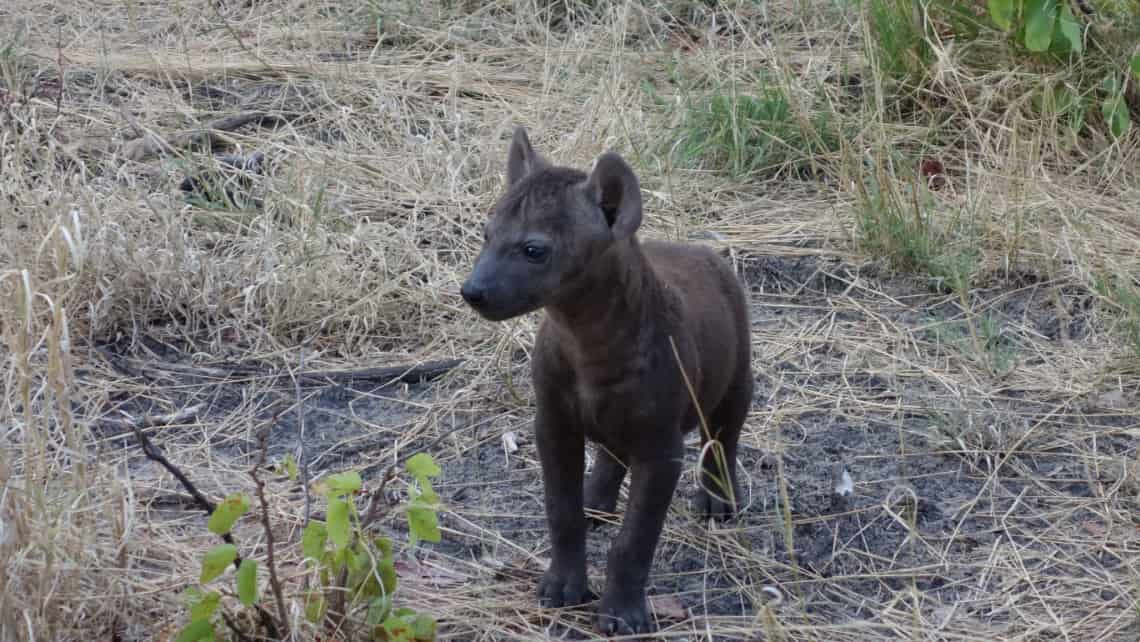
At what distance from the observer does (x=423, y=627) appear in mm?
3223

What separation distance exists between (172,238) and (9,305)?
5.22 feet

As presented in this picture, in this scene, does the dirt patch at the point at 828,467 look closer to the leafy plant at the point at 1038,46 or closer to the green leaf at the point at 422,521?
the green leaf at the point at 422,521

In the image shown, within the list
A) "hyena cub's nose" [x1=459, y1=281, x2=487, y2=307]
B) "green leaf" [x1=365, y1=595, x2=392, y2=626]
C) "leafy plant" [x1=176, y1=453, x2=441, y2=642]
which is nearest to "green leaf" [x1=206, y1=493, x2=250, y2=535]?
"leafy plant" [x1=176, y1=453, x2=441, y2=642]

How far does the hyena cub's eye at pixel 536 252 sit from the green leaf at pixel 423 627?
0.86 metres

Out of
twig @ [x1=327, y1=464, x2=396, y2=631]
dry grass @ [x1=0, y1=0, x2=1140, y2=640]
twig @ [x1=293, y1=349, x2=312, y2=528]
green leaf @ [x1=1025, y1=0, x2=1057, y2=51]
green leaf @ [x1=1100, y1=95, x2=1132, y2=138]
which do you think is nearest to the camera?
twig @ [x1=327, y1=464, x2=396, y2=631]

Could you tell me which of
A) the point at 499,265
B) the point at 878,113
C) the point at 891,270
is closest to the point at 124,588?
the point at 499,265

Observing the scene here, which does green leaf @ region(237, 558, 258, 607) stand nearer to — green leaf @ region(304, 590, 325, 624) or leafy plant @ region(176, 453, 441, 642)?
leafy plant @ region(176, 453, 441, 642)

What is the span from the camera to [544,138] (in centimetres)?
670

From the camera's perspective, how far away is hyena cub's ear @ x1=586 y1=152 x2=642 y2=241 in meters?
3.54

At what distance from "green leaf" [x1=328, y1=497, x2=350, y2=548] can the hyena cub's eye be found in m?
0.80

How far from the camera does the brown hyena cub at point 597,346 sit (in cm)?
349

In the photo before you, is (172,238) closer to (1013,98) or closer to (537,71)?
(537,71)

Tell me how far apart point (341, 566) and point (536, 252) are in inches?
33.9

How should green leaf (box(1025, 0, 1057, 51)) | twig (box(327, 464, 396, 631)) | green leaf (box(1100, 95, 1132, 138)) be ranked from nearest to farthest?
twig (box(327, 464, 396, 631)) < green leaf (box(1025, 0, 1057, 51)) < green leaf (box(1100, 95, 1132, 138))
